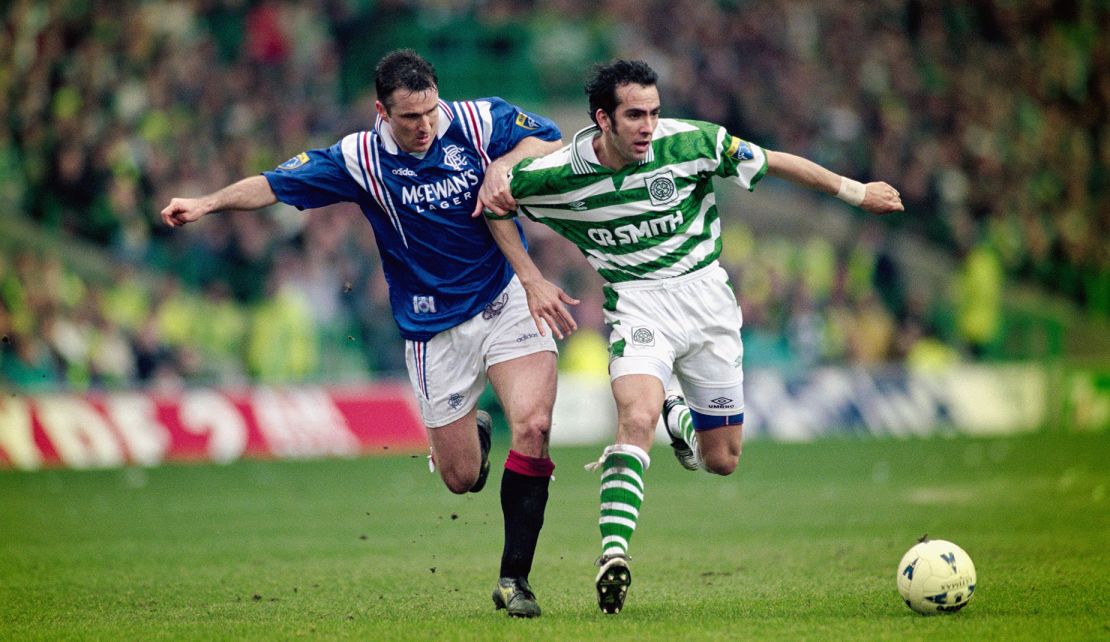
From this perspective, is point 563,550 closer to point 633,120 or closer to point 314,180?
point 314,180

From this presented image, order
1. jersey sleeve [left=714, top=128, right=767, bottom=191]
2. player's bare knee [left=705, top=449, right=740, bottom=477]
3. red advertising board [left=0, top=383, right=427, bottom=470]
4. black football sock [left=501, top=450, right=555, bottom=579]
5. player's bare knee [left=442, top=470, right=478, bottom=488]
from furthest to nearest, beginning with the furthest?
red advertising board [left=0, top=383, right=427, bottom=470]
player's bare knee [left=442, top=470, right=478, bottom=488]
player's bare knee [left=705, top=449, right=740, bottom=477]
jersey sleeve [left=714, top=128, right=767, bottom=191]
black football sock [left=501, top=450, right=555, bottom=579]

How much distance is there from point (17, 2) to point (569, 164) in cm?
1807

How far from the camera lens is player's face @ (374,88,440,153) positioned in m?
7.81

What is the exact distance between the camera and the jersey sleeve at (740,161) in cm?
791

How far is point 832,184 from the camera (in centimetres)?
786

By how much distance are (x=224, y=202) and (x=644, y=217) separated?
234 centimetres

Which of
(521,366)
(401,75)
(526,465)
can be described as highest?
(401,75)

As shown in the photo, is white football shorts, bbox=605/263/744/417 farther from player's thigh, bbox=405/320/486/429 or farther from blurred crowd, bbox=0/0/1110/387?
blurred crowd, bbox=0/0/1110/387

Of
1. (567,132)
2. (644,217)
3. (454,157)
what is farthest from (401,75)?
(567,132)

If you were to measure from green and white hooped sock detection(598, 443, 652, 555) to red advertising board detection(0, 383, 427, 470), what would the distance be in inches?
505

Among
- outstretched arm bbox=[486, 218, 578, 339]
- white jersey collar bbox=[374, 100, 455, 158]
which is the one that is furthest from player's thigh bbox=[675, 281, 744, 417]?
white jersey collar bbox=[374, 100, 455, 158]

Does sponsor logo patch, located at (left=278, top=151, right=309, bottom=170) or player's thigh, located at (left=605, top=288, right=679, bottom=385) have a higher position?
sponsor logo patch, located at (left=278, top=151, right=309, bottom=170)

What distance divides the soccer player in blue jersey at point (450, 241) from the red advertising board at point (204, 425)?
1148 centimetres

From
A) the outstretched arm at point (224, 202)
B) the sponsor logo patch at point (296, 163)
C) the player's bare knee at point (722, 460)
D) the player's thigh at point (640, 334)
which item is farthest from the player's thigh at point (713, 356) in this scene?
the outstretched arm at point (224, 202)
